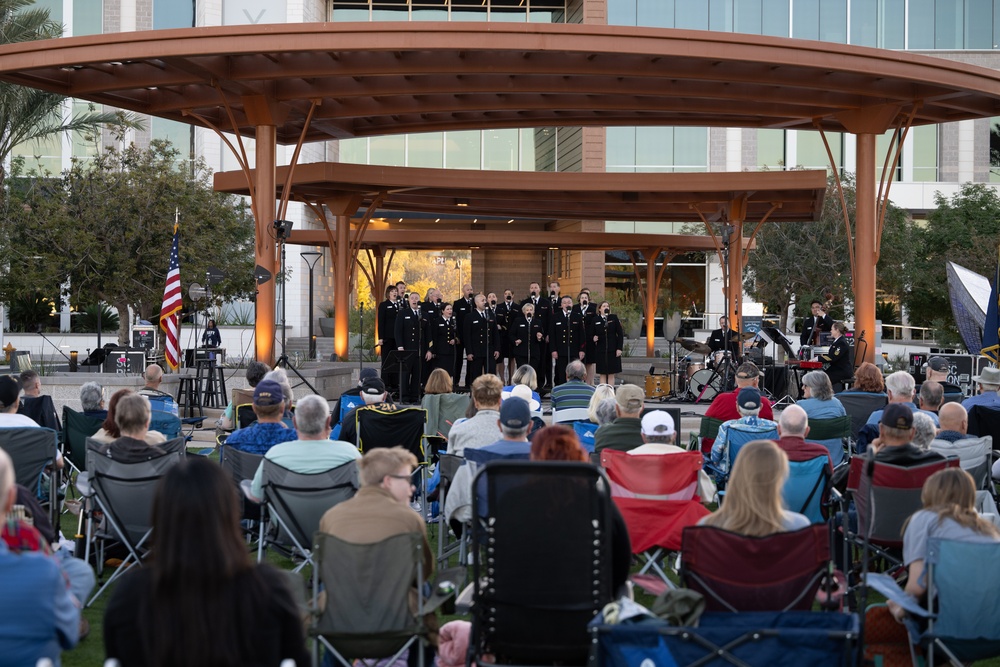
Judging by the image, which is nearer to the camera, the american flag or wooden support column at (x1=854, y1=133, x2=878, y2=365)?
the american flag

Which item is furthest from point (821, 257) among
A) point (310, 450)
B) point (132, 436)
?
point (310, 450)

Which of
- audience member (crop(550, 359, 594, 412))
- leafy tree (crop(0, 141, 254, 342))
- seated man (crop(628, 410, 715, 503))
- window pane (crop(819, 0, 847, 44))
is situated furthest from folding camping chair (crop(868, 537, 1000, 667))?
window pane (crop(819, 0, 847, 44))

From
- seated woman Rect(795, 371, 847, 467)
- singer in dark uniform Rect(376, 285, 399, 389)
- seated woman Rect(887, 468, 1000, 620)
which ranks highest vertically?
singer in dark uniform Rect(376, 285, 399, 389)

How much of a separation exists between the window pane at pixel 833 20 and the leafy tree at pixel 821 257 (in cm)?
937

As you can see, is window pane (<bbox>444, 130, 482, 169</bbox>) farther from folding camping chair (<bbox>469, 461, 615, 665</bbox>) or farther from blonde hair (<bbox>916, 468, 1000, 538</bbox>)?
folding camping chair (<bbox>469, 461, 615, 665</bbox>)

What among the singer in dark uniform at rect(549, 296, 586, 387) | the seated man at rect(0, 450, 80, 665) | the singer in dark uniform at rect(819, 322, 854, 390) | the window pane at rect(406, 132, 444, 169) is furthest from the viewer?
the window pane at rect(406, 132, 444, 169)

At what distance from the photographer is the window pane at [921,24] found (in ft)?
144

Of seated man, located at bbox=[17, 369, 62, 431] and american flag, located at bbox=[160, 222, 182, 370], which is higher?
american flag, located at bbox=[160, 222, 182, 370]

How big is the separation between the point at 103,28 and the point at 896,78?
31.9m

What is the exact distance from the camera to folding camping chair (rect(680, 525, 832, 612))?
429cm

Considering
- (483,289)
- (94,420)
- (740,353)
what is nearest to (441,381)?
(94,420)

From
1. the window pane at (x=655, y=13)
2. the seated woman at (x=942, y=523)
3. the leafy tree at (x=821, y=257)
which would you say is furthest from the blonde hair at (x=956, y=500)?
the window pane at (x=655, y=13)

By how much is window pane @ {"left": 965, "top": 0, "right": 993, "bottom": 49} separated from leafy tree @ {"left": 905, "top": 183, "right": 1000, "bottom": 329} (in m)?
8.60

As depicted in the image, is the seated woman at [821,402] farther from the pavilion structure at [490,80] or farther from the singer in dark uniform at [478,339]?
the singer in dark uniform at [478,339]
